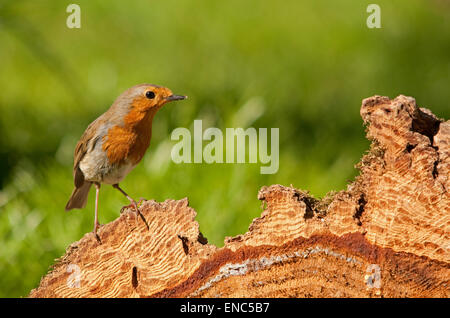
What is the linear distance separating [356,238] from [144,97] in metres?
1.16

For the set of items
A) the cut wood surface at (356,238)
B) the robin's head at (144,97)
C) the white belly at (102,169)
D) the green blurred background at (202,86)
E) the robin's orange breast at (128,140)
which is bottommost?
the cut wood surface at (356,238)

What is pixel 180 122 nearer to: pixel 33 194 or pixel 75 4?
pixel 33 194

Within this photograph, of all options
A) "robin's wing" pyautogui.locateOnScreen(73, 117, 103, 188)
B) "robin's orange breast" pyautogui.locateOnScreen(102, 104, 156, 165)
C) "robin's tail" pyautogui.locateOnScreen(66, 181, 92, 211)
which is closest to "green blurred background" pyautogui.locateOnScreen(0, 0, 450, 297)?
"robin's tail" pyautogui.locateOnScreen(66, 181, 92, 211)

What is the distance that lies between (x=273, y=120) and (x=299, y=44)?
2.17 metres

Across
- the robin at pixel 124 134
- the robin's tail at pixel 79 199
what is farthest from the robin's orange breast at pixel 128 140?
the robin's tail at pixel 79 199

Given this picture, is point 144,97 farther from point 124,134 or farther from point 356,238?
point 356,238

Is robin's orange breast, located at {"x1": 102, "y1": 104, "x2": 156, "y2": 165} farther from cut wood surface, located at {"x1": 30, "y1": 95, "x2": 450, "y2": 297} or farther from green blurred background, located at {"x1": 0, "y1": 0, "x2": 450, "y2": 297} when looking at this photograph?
green blurred background, located at {"x1": 0, "y1": 0, "x2": 450, "y2": 297}

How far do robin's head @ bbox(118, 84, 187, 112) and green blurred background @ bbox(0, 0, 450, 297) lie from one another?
1.19 m

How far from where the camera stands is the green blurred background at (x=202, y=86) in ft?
13.9

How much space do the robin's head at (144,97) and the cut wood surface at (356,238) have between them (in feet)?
2.32

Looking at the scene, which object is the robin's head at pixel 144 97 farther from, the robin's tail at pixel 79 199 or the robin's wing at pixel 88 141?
the robin's tail at pixel 79 199

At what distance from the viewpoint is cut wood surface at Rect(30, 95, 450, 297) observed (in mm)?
2271
